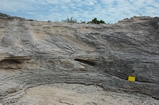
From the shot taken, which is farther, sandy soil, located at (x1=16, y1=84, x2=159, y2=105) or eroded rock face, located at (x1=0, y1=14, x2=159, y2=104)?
eroded rock face, located at (x1=0, y1=14, x2=159, y2=104)

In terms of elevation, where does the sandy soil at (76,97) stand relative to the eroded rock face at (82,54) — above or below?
below

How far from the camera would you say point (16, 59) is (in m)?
5.64

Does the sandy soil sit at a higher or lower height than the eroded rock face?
lower

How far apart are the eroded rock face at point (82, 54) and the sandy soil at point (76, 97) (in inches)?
8.4

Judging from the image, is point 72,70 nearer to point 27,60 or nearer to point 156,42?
point 27,60

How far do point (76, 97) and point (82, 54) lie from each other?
1.54m

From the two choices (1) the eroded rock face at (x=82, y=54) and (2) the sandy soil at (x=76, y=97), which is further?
(1) the eroded rock face at (x=82, y=54)

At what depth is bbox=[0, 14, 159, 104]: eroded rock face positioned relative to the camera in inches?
218

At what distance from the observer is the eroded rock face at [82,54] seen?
555 centimetres

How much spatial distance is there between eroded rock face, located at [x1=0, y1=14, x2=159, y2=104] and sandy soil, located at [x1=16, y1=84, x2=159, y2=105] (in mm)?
212

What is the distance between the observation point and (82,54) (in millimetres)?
6152

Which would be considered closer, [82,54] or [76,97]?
[76,97]

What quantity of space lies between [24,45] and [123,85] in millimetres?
3227

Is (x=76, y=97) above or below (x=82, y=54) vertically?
below
